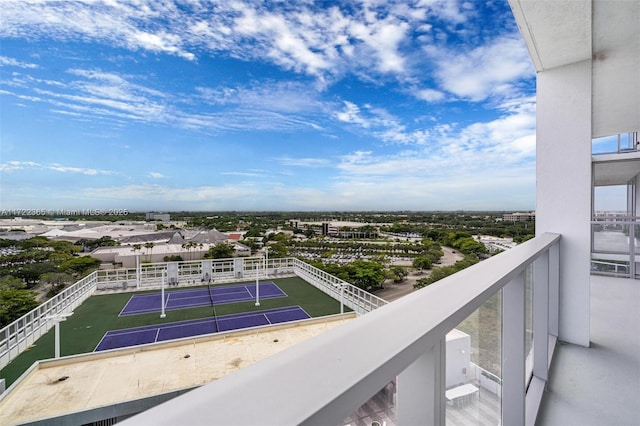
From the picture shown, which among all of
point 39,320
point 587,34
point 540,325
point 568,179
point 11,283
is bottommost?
point 39,320

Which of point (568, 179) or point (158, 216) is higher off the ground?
point (568, 179)

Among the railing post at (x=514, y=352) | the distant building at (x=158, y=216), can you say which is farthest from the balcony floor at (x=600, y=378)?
the distant building at (x=158, y=216)

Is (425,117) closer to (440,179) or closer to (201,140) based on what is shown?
(440,179)

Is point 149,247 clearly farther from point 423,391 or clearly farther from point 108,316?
point 423,391

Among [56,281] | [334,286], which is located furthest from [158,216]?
[334,286]

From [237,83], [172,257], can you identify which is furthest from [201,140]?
[172,257]

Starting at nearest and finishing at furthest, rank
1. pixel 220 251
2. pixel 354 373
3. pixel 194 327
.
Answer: pixel 354 373
pixel 194 327
pixel 220 251

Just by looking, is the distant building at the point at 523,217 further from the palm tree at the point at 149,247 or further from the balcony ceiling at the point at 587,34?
the palm tree at the point at 149,247
